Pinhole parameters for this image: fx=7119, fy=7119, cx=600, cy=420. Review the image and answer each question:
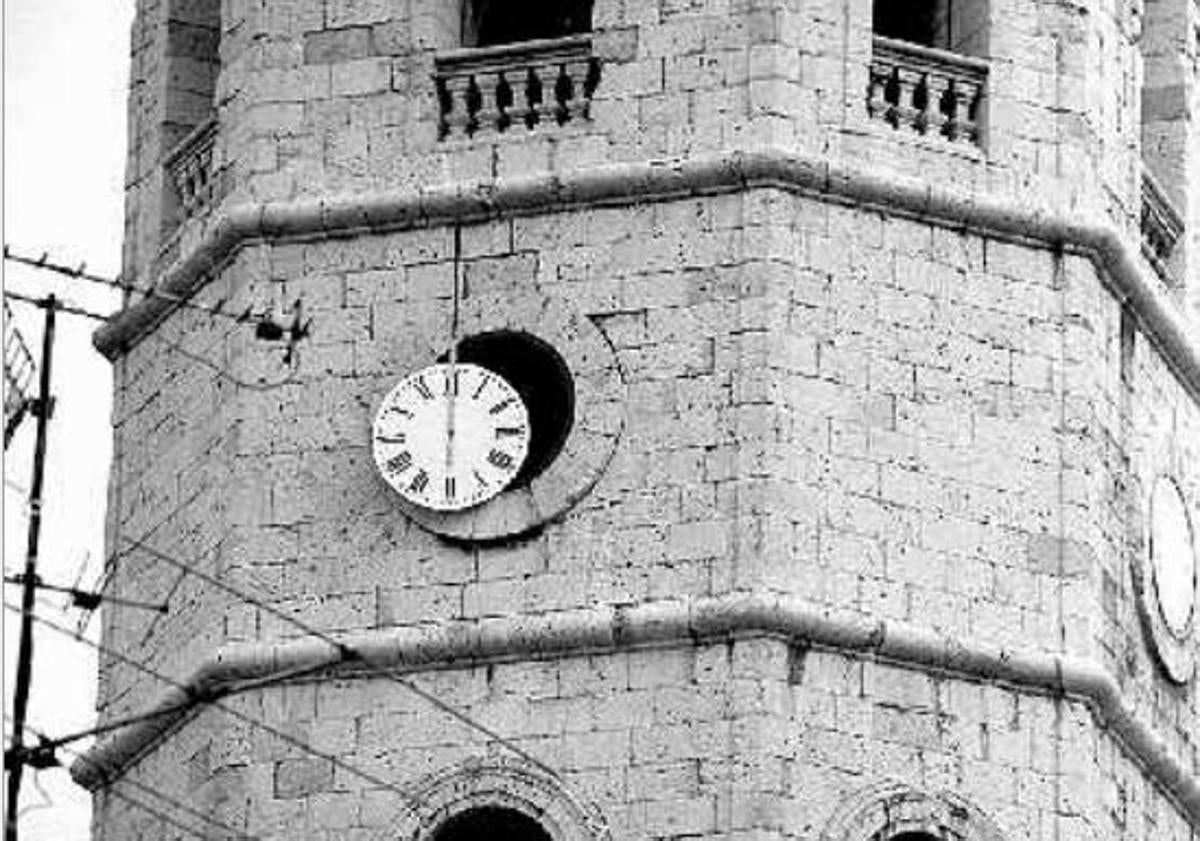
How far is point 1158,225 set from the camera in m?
39.4

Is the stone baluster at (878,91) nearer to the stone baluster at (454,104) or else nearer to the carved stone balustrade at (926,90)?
the carved stone balustrade at (926,90)

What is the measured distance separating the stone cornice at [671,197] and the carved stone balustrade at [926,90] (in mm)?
459

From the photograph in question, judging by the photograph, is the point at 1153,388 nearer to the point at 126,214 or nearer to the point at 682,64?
the point at 682,64

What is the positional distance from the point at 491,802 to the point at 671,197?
3.40m

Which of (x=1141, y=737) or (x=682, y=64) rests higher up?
(x=682, y=64)

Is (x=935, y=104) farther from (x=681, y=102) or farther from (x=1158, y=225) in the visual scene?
(x=1158, y=225)

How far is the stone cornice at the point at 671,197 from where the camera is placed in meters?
37.1

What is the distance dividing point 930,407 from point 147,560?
4.39m

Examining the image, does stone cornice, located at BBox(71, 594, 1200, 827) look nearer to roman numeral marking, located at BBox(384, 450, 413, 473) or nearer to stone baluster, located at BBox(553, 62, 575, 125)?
roman numeral marking, located at BBox(384, 450, 413, 473)

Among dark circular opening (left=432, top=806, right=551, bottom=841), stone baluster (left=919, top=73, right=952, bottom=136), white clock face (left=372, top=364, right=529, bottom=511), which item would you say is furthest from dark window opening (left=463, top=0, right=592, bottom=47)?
dark circular opening (left=432, top=806, right=551, bottom=841)

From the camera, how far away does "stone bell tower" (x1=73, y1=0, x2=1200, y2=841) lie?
119 feet

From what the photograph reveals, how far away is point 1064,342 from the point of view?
3759 cm

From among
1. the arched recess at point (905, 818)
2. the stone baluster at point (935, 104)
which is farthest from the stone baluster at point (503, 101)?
the arched recess at point (905, 818)

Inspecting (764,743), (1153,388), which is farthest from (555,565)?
(1153,388)
